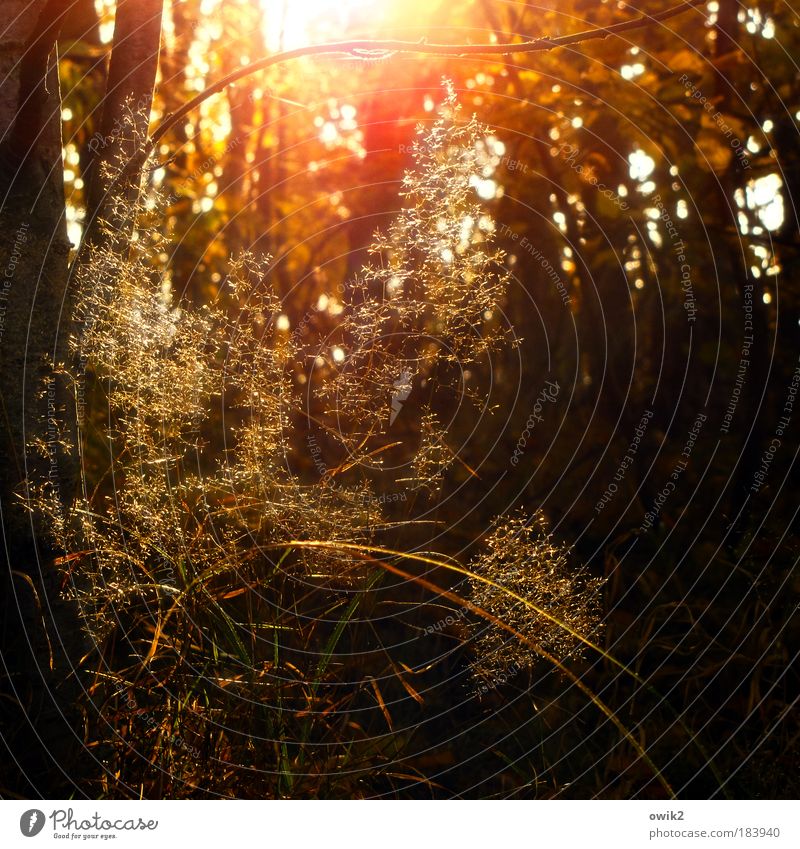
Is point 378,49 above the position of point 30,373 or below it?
above

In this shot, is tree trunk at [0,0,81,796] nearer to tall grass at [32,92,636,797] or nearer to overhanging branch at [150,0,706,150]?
tall grass at [32,92,636,797]

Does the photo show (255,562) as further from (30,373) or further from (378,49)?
(378,49)

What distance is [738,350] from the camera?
3080 millimetres

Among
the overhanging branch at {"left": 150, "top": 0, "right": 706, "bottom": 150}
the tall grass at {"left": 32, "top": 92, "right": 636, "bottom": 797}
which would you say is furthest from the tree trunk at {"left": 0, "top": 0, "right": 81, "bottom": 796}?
the overhanging branch at {"left": 150, "top": 0, "right": 706, "bottom": 150}

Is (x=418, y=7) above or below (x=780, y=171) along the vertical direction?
above

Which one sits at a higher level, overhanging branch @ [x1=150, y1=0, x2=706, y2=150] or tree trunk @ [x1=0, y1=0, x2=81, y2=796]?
overhanging branch @ [x1=150, y1=0, x2=706, y2=150]

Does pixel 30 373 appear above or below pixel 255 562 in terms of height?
above

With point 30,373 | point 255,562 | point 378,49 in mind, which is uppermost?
point 378,49

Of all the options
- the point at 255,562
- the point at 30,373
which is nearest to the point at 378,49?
the point at 30,373

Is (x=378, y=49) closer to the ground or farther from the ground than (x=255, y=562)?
farther from the ground
